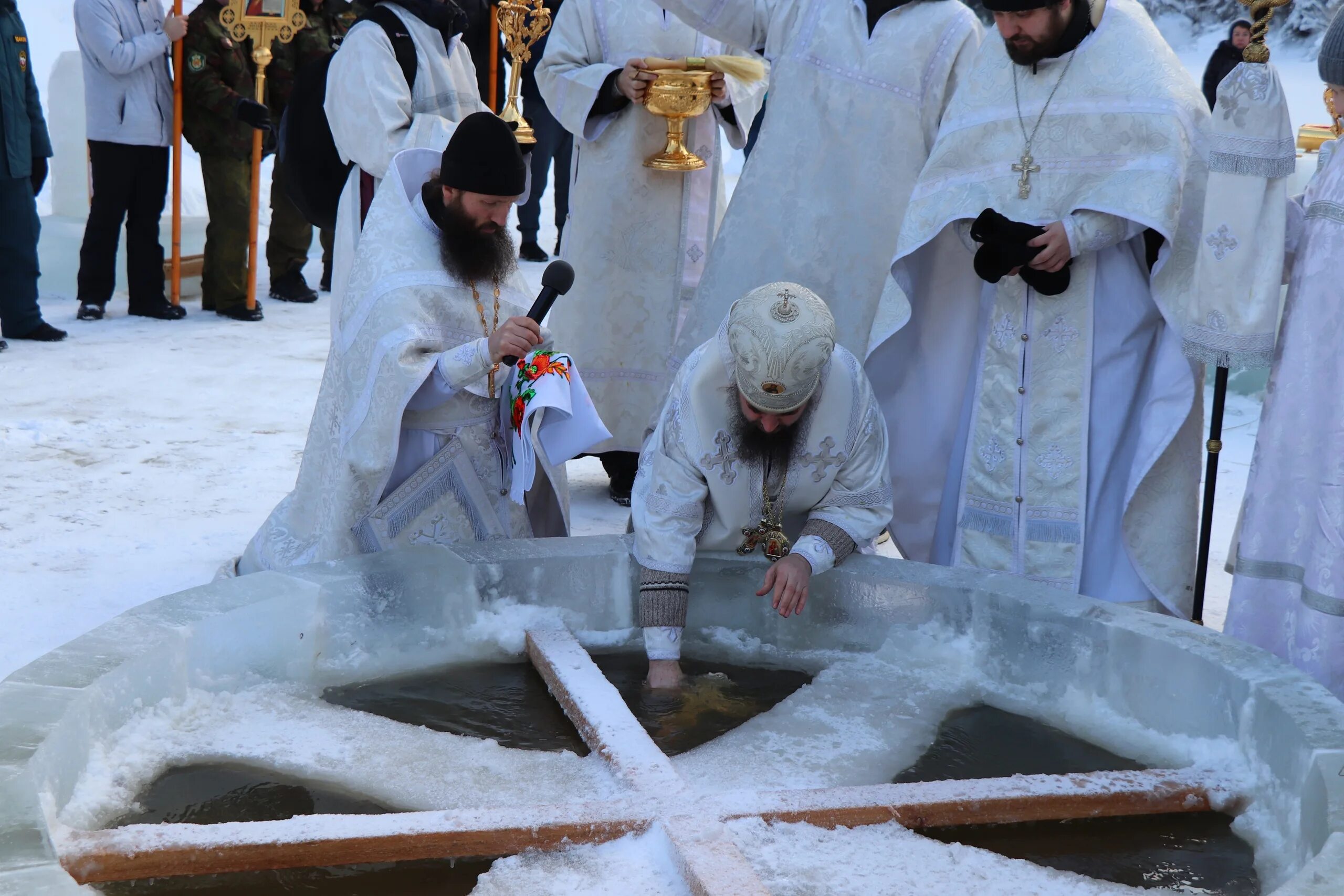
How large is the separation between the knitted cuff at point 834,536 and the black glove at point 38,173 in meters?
5.02

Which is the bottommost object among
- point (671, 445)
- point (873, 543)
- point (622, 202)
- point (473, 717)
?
point (473, 717)

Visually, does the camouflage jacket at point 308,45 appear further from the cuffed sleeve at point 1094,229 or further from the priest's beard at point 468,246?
the cuffed sleeve at point 1094,229

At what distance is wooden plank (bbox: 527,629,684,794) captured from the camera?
2.48 meters

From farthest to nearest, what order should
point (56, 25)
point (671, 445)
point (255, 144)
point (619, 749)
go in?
point (56, 25) → point (255, 144) → point (671, 445) → point (619, 749)

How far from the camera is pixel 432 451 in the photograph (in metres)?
3.48

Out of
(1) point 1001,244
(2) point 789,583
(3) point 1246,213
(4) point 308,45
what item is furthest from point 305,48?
(3) point 1246,213

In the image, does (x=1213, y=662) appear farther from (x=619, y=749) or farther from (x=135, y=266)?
(x=135, y=266)

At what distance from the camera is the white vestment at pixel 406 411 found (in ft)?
10.8

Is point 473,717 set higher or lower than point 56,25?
lower

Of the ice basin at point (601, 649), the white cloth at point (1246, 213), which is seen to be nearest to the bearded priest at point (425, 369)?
the ice basin at point (601, 649)

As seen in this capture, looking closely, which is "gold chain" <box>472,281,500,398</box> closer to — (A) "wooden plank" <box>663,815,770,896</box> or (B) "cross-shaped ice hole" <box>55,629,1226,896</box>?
(B) "cross-shaped ice hole" <box>55,629,1226,896</box>

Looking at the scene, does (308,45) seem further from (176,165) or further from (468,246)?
(468,246)

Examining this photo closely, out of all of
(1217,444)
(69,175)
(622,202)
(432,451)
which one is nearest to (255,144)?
(69,175)

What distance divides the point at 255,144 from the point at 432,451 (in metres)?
4.55
